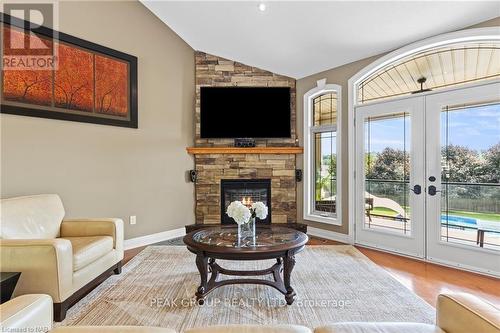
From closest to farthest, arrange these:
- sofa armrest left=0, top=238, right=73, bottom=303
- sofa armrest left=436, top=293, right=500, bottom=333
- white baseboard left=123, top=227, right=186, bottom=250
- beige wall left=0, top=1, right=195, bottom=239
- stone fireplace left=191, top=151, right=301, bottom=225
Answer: sofa armrest left=436, top=293, right=500, bottom=333 < sofa armrest left=0, top=238, right=73, bottom=303 < beige wall left=0, top=1, right=195, bottom=239 < white baseboard left=123, top=227, right=186, bottom=250 < stone fireplace left=191, top=151, right=301, bottom=225

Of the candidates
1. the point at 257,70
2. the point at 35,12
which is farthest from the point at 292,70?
the point at 35,12

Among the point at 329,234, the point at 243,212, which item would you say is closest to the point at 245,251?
the point at 243,212

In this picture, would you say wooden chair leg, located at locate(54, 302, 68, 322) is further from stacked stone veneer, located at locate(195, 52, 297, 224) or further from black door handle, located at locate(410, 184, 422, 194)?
black door handle, located at locate(410, 184, 422, 194)

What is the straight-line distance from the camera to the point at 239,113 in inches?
202

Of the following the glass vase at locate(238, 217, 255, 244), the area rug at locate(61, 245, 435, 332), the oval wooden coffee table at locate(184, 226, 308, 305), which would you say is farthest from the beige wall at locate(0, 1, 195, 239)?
the glass vase at locate(238, 217, 255, 244)

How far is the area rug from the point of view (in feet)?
7.31

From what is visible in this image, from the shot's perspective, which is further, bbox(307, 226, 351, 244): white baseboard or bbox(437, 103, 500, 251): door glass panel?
bbox(307, 226, 351, 244): white baseboard

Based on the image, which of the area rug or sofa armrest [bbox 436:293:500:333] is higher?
sofa armrest [bbox 436:293:500:333]

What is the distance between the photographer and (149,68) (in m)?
4.52

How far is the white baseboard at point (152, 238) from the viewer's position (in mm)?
4203

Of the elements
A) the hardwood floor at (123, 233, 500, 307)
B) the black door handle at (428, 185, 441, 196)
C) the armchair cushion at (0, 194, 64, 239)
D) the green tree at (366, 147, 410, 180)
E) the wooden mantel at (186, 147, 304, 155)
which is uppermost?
the wooden mantel at (186, 147, 304, 155)

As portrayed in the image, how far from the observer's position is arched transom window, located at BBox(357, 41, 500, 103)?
3.23m

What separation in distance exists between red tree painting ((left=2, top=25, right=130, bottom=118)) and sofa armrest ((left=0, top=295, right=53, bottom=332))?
9.09ft

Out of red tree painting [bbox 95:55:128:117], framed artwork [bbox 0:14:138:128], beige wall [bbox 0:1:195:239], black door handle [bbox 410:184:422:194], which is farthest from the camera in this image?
red tree painting [bbox 95:55:128:117]
